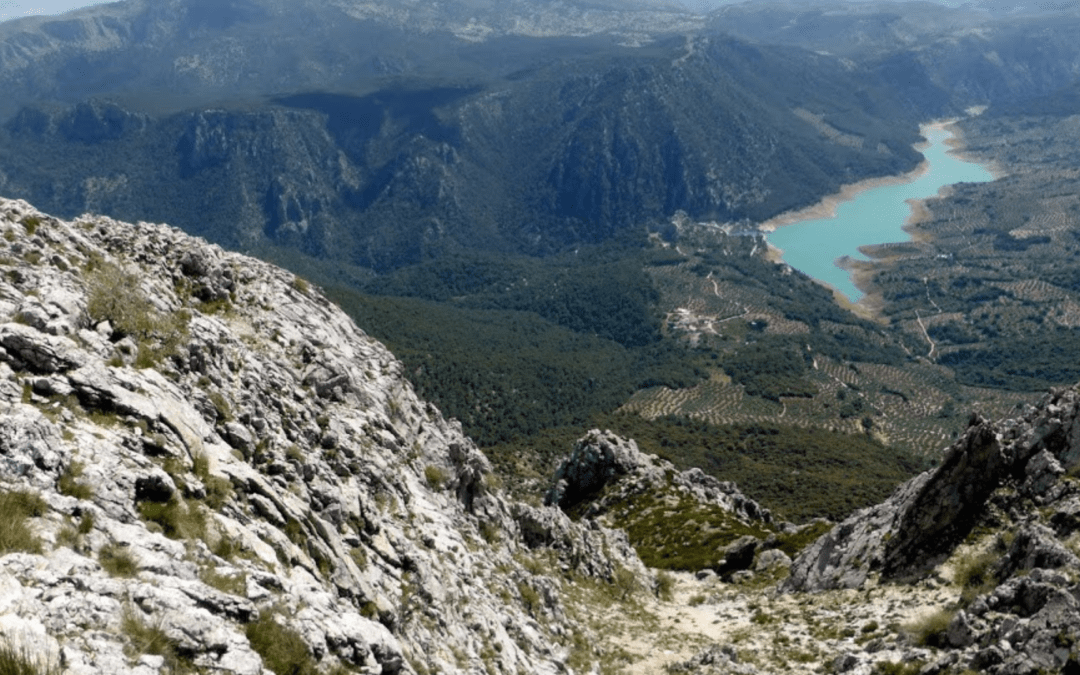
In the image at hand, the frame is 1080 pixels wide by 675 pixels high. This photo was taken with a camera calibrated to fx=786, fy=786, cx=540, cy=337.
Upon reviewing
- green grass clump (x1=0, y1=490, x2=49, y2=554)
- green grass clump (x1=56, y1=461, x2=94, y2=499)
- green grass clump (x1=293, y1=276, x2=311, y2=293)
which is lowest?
green grass clump (x1=293, y1=276, x2=311, y2=293)

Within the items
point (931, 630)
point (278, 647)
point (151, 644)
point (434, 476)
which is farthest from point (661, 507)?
point (151, 644)

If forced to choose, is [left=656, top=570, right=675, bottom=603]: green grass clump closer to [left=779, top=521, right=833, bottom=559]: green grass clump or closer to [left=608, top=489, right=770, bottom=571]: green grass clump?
[left=608, top=489, right=770, bottom=571]: green grass clump

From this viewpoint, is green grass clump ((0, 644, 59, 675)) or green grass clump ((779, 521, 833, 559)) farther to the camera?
green grass clump ((779, 521, 833, 559))

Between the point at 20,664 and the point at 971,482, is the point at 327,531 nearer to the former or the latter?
the point at 20,664

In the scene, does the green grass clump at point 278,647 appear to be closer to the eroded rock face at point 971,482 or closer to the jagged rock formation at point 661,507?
the eroded rock face at point 971,482

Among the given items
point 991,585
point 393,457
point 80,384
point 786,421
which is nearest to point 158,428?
point 80,384

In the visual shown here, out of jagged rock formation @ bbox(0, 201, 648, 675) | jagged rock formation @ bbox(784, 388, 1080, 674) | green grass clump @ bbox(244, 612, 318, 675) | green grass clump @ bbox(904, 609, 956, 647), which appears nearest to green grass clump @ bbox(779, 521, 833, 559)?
jagged rock formation @ bbox(784, 388, 1080, 674)
